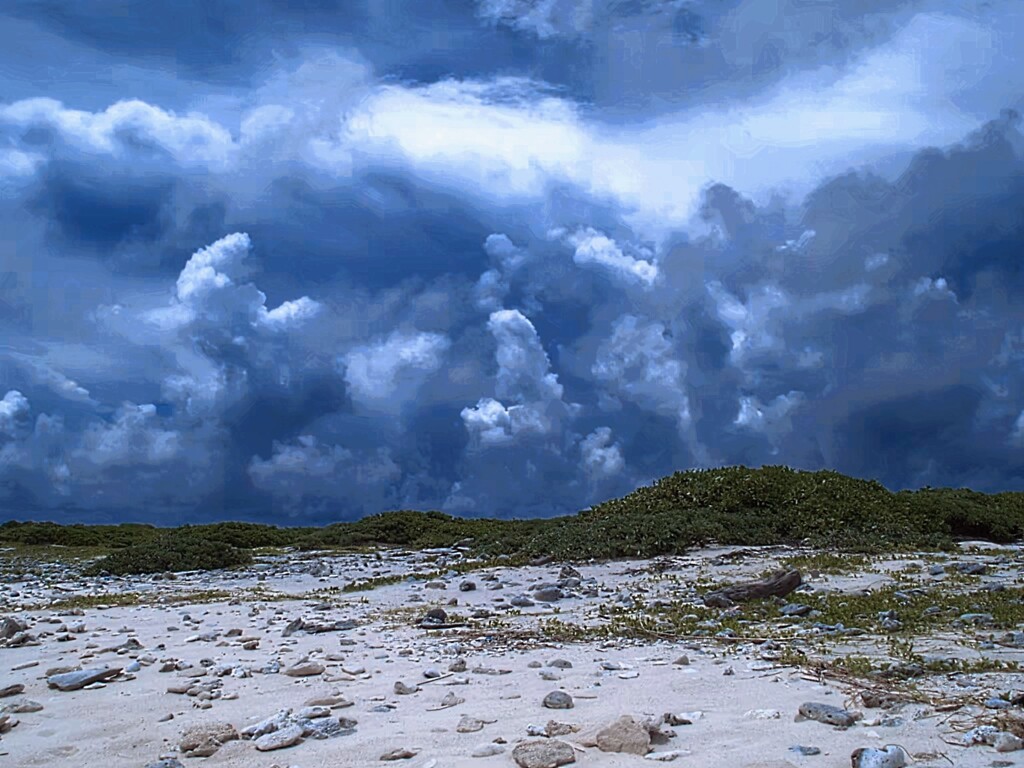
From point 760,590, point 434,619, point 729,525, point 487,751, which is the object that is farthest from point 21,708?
point 729,525

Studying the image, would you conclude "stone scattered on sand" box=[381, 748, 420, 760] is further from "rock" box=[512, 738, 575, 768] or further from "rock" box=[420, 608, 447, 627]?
"rock" box=[420, 608, 447, 627]

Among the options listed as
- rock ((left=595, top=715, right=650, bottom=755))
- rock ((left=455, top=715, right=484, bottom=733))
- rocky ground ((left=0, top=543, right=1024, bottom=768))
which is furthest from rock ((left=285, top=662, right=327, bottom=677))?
rock ((left=595, top=715, right=650, bottom=755))

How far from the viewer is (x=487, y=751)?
19.3 ft

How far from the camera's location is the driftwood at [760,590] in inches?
513

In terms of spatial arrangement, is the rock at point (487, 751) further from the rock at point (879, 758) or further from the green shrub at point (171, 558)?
the green shrub at point (171, 558)

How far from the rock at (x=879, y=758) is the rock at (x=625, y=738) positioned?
1283mm

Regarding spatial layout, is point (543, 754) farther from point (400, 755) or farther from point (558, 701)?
point (558, 701)

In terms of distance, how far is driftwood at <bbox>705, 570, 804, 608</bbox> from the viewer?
513 inches

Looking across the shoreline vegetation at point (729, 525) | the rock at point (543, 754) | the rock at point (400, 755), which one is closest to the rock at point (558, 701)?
the rock at point (543, 754)

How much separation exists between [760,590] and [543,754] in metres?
8.69

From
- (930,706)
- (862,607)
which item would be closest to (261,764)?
(930,706)

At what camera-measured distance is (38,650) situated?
11.0 metres

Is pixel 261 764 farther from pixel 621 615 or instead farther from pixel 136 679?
pixel 621 615

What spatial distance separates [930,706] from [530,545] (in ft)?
56.5
